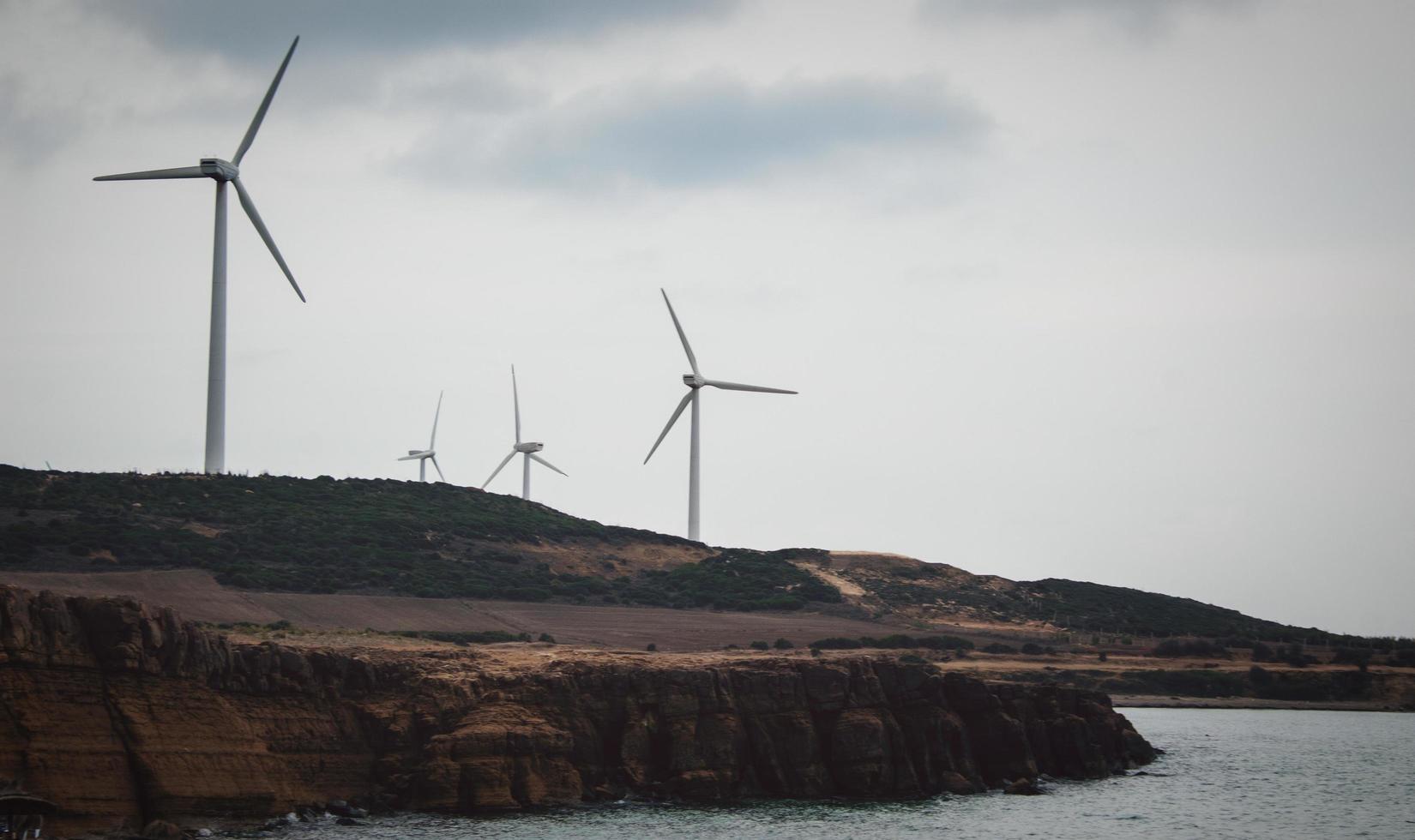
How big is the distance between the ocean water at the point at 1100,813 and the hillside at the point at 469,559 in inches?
1893

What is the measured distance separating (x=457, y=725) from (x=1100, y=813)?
2434cm

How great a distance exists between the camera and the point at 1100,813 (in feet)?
190

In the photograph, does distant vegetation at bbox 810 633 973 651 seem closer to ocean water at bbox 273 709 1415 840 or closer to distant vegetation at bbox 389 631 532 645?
distant vegetation at bbox 389 631 532 645

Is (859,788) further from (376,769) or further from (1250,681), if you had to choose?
(1250,681)

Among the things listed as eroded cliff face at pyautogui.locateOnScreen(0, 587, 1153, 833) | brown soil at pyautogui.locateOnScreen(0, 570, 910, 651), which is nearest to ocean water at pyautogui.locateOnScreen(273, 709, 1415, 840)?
eroded cliff face at pyautogui.locateOnScreen(0, 587, 1153, 833)

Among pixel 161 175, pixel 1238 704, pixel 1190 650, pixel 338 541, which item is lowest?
pixel 1238 704

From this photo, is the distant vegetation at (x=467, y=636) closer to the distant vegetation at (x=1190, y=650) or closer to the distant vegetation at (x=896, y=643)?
the distant vegetation at (x=896, y=643)

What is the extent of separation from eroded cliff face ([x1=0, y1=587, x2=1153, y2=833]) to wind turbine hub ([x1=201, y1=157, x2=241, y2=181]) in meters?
54.7

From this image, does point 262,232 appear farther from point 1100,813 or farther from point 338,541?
point 1100,813

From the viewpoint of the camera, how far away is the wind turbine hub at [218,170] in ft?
355

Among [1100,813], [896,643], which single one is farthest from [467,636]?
[1100,813]

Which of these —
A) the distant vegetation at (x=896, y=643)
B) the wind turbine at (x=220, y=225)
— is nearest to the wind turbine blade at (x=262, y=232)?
the wind turbine at (x=220, y=225)

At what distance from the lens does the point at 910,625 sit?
12125 centimetres

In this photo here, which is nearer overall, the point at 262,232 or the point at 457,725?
the point at 457,725
